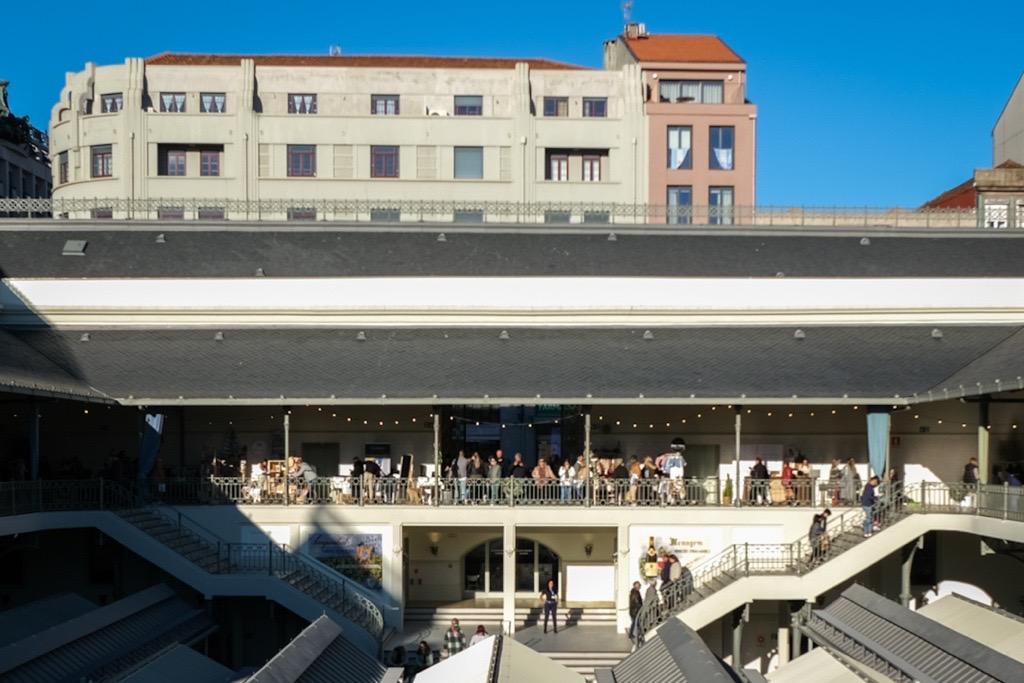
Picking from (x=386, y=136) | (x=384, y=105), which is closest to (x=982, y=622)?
(x=386, y=136)

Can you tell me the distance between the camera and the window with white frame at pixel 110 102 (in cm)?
6075

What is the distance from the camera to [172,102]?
61.3 meters

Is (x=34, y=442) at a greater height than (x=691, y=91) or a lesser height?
lesser

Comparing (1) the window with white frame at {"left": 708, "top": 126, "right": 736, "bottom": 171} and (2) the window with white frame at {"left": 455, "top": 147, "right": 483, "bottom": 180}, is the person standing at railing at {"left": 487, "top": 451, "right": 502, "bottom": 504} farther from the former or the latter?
(1) the window with white frame at {"left": 708, "top": 126, "right": 736, "bottom": 171}

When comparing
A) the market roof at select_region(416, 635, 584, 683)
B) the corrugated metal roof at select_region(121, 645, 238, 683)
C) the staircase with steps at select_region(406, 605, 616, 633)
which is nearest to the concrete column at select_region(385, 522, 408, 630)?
the staircase with steps at select_region(406, 605, 616, 633)

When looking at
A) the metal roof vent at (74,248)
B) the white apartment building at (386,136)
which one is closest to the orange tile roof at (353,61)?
the white apartment building at (386,136)

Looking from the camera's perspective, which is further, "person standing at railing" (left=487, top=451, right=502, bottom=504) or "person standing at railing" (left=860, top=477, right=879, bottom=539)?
"person standing at railing" (left=487, top=451, right=502, bottom=504)

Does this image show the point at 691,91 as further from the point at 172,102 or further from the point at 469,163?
the point at 172,102

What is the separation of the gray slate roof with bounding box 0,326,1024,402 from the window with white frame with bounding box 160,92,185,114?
2352cm

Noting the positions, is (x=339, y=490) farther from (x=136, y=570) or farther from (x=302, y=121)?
(x=302, y=121)

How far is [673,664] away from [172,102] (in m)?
46.8

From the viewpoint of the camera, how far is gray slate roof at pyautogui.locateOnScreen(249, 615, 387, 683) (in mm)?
17719

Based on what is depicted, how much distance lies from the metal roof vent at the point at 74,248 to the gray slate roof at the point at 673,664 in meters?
24.9

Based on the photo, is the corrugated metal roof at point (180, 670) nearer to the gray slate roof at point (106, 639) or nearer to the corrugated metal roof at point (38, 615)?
the gray slate roof at point (106, 639)
